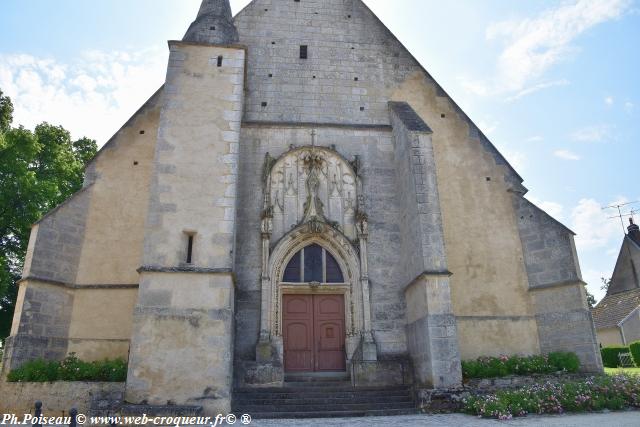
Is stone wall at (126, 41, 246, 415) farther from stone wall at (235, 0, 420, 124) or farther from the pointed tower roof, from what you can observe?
stone wall at (235, 0, 420, 124)

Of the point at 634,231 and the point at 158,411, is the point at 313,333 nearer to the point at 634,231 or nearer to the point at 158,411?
the point at 158,411

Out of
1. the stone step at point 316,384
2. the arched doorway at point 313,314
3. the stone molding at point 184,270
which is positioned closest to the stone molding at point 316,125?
the arched doorway at point 313,314

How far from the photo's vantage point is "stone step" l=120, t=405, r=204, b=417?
25.9ft

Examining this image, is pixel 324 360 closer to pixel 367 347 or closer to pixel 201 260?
pixel 367 347

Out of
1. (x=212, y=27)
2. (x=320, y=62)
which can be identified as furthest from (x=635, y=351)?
(x=212, y=27)

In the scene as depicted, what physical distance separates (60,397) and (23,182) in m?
8.30

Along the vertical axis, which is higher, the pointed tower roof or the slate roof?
the pointed tower roof

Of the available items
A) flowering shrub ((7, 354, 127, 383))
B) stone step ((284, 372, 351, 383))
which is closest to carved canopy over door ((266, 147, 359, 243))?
stone step ((284, 372, 351, 383))

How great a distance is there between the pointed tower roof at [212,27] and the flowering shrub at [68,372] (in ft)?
26.1

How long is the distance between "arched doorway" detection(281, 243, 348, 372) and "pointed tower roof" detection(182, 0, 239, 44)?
19.2ft

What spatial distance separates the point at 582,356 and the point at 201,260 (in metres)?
8.87

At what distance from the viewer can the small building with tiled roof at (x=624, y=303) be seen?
69.6 feet

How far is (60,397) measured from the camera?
28.6 ft

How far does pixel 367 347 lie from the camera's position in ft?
35.1
